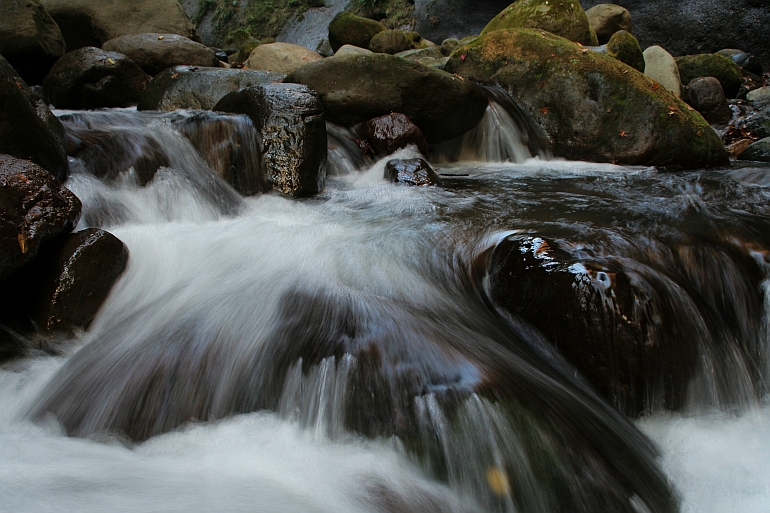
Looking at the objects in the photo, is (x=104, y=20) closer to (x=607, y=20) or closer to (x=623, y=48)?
(x=623, y=48)

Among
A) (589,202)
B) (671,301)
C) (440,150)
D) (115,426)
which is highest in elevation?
(440,150)

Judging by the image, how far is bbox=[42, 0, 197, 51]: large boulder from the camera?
9.61 meters

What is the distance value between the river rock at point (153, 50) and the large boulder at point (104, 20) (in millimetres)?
1572

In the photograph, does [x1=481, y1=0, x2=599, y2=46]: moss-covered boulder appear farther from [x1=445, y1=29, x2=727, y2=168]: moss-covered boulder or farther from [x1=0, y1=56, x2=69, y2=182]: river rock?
[x1=0, y1=56, x2=69, y2=182]: river rock

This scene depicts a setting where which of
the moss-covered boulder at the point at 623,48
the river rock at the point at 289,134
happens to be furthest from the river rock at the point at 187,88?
the moss-covered boulder at the point at 623,48

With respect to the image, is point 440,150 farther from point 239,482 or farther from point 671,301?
point 239,482

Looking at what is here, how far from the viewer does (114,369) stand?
2375 mm

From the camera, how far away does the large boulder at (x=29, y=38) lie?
663cm

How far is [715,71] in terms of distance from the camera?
36.2 feet

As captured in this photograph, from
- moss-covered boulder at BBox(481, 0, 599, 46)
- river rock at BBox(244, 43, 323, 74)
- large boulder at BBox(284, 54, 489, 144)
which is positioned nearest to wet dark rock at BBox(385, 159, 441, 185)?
large boulder at BBox(284, 54, 489, 144)

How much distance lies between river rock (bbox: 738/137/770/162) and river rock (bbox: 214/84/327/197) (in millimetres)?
6440

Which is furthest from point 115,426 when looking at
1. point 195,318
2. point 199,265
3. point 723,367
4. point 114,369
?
point 723,367

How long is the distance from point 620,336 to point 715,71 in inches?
465

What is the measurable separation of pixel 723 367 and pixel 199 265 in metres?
3.23
